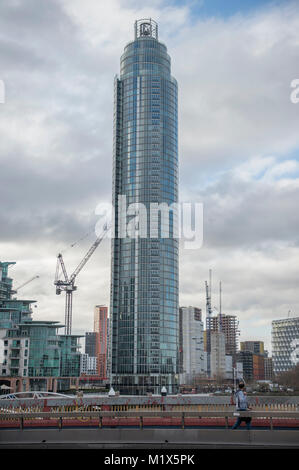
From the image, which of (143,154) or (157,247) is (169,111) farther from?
(157,247)

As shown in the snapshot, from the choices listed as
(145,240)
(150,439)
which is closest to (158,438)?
(150,439)

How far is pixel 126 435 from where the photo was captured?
60.1 feet

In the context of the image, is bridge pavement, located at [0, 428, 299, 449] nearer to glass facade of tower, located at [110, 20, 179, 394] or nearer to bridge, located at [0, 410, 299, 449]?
bridge, located at [0, 410, 299, 449]

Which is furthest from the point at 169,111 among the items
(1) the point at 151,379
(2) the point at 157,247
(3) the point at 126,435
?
(3) the point at 126,435

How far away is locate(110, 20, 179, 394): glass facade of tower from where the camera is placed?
16600cm

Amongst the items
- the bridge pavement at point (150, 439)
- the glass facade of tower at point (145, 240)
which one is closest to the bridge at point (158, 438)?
the bridge pavement at point (150, 439)

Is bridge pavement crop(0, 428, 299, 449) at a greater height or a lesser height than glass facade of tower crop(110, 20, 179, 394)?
lesser

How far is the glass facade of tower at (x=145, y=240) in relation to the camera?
166000 mm

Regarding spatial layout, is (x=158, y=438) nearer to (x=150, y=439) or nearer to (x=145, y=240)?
(x=150, y=439)

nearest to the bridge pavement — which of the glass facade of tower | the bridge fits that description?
the bridge

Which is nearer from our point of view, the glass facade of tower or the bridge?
the bridge

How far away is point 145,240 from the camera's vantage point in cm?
17025

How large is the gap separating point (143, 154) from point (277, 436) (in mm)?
161151

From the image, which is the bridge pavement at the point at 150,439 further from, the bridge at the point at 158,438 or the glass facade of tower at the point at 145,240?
the glass facade of tower at the point at 145,240
